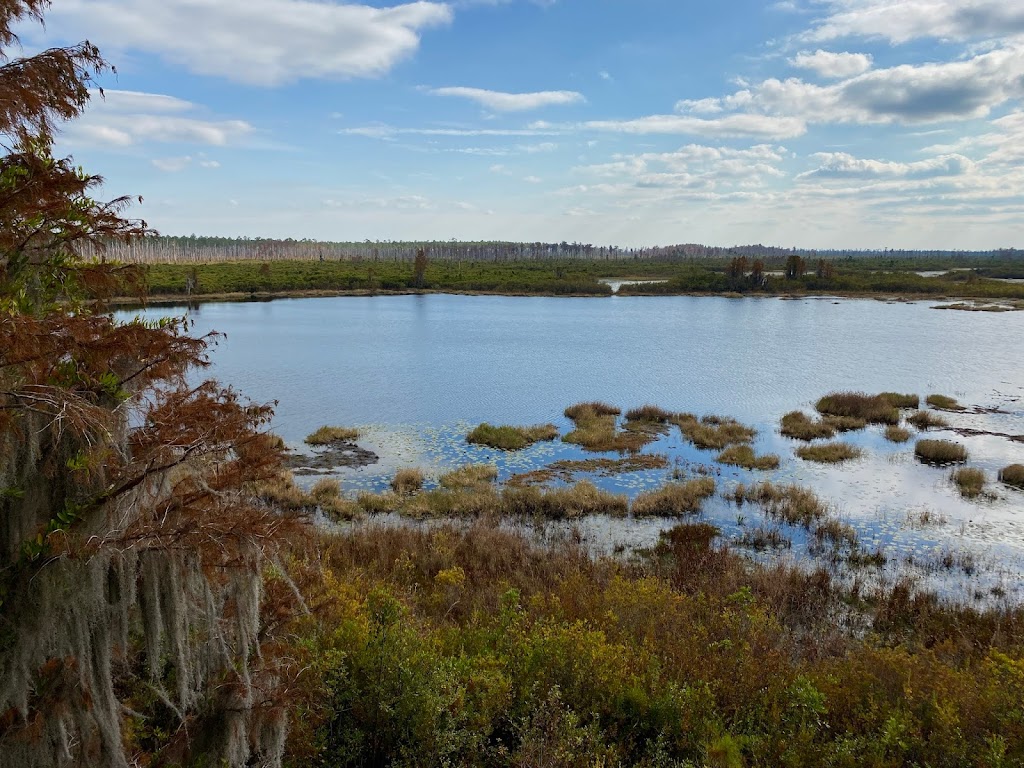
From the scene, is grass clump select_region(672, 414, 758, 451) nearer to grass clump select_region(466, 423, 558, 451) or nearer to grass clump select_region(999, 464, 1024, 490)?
grass clump select_region(466, 423, 558, 451)

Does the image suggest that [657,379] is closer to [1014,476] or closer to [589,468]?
[589,468]

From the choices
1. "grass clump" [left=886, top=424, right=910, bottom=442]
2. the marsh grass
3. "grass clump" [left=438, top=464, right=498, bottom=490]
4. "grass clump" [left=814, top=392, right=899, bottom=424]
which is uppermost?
"grass clump" [left=814, top=392, right=899, bottom=424]

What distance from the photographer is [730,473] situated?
22.2 m

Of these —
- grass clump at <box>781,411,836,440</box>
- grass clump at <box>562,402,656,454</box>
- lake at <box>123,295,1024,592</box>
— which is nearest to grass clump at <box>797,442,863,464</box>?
lake at <box>123,295,1024,592</box>

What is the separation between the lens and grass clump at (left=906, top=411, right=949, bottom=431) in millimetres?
28422

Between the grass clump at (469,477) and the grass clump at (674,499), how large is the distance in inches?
188

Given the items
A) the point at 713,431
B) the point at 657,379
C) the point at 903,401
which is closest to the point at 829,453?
the point at 713,431

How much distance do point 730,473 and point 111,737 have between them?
67.3 feet

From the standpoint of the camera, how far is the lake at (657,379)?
19406 millimetres

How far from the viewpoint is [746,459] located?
2325 centimetres

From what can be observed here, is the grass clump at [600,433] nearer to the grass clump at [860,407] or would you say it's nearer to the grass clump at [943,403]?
the grass clump at [860,407]

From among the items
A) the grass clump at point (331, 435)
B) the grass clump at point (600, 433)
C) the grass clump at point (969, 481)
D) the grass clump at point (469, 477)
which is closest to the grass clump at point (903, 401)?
the grass clump at point (969, 481)

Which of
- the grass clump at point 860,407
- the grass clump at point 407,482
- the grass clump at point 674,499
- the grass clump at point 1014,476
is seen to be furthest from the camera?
the grass clump at point 860,407

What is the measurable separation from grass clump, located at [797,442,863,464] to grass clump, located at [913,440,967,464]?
6.64ft
